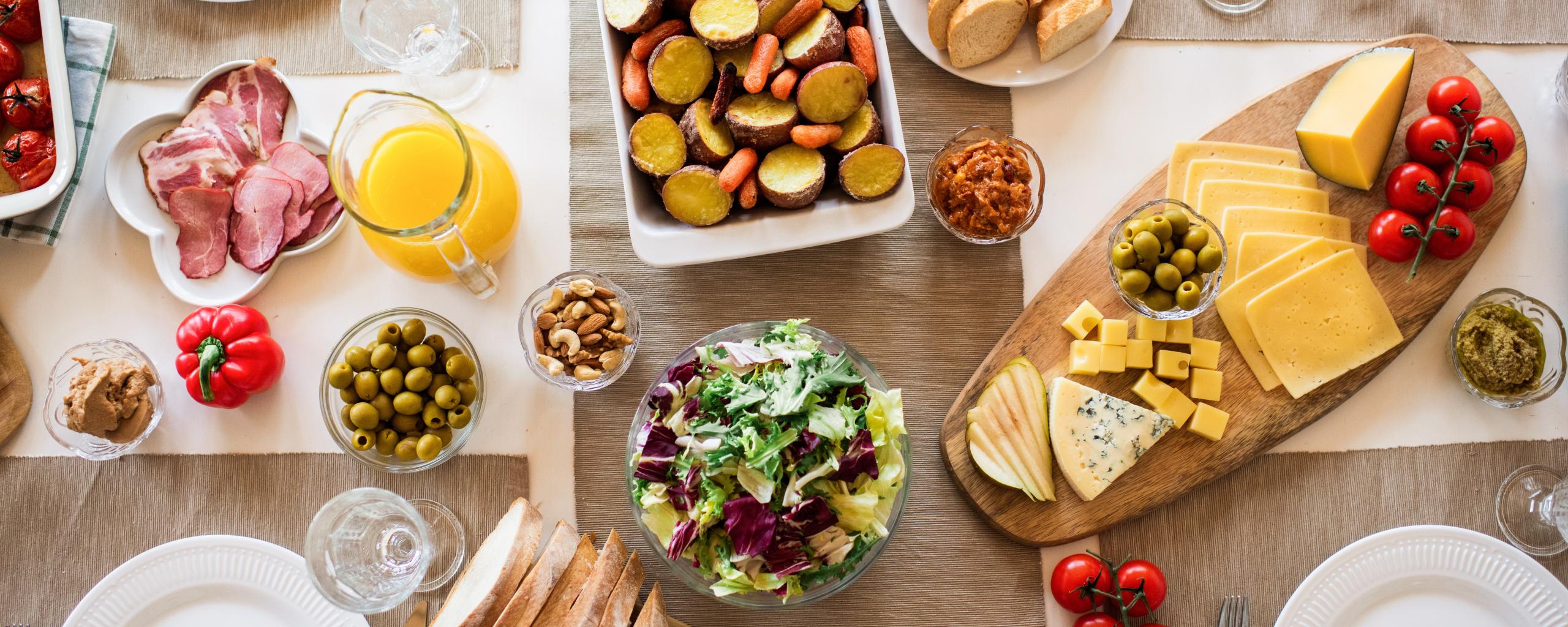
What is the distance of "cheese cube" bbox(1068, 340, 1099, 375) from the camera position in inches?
84.4

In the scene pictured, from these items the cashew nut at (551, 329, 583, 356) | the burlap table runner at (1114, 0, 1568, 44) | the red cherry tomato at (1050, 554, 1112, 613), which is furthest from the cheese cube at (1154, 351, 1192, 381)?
the cashew nut at (551, 329, 583, 356)

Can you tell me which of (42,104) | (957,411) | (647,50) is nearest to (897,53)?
(647,50)

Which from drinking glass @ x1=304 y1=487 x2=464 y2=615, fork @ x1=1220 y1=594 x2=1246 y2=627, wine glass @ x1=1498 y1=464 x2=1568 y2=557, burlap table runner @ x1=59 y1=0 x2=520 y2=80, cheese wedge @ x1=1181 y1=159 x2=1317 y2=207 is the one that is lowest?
fork @ x1=1220 y1=594 x2=1246 y2=627

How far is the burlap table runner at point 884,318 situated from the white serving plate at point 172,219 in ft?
2.20

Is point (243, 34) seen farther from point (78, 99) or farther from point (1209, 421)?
point (1209, 421)

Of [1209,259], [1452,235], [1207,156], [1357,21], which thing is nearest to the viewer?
[1209,259]

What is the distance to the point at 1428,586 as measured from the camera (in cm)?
217

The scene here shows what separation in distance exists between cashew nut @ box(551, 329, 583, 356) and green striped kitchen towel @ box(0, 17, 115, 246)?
1.24m

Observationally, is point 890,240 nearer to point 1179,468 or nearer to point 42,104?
point 1179,468

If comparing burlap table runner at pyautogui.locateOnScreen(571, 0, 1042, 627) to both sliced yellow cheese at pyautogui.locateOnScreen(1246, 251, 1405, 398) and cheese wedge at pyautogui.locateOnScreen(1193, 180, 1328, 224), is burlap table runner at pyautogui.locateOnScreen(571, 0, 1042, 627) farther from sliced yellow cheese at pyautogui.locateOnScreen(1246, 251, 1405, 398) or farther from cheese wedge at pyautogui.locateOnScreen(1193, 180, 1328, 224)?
sliced yellow cheese at pyautogui.locateOnScreen(1246, 251, 1405, 398)

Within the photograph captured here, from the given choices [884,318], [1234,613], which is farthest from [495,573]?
[1234,613]

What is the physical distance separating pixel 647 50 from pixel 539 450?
98cm

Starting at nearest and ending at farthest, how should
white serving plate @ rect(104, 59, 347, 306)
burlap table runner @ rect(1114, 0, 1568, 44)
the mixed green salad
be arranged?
1. the mixed green salad
2. white serving plate @ rect(104, 59, 347, 306)
3. burlap table runner @ rect(1114, 0, 1568, 44)

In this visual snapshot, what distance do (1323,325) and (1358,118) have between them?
49 centimetres
